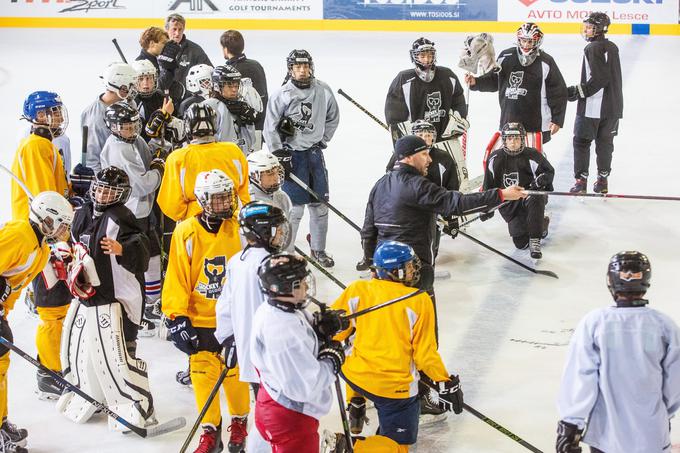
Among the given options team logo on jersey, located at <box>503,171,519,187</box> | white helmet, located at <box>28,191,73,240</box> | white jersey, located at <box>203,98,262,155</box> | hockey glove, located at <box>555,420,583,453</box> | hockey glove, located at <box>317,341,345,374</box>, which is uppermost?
white jersey, located at <box>203,98,262,155</box>

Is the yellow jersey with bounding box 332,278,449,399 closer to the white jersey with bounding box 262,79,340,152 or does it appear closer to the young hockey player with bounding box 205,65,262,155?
the young hockey player with bounding box 205,65,262,155

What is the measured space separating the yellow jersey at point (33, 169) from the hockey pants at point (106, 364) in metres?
0.97

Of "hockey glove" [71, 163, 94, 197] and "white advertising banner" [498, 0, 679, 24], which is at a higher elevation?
"white advertising banner" [498, 0, 679, 24]

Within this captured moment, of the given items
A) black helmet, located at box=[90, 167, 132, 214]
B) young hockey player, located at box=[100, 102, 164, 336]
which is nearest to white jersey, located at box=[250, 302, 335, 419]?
black helmet, located at box=[90, 167, 132, 214]

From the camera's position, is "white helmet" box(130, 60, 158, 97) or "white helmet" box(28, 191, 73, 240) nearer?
"white helmet" box(28, 191, 73, 240)

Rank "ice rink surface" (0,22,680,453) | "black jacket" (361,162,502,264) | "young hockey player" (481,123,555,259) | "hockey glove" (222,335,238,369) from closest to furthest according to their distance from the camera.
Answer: "hockey glove" (222,335,238,369)
"black jacket" (361,162,502,264)
"ice rink surface" (0,22,680,453)
"young hockey player" (481,123,555,259)

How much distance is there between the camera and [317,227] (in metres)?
7.10

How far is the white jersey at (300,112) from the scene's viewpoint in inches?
273

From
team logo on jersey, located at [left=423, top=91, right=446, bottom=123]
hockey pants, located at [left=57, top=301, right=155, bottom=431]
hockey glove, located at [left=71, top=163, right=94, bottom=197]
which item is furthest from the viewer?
team logo on jersey, located at [left=423, top=91, right=446, bottom=123]

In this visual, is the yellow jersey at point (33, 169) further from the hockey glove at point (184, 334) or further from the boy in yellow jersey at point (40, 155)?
the hockey glove at point (184, 334)

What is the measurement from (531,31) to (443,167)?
1876mm

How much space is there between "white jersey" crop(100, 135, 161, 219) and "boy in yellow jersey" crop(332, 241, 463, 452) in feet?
6.57

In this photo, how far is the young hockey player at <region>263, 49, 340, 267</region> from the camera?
693 centimetres

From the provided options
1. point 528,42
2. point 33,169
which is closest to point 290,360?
point 33,169
